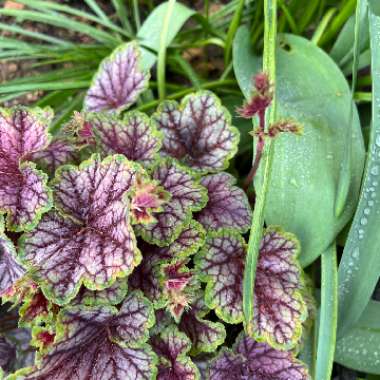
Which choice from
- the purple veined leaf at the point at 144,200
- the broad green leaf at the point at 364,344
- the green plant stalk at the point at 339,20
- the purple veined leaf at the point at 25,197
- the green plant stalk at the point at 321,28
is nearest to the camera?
the purple veined leaf at the point at 144,200

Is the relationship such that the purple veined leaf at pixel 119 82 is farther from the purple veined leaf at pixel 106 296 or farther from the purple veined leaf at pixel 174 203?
the purple veined leaf at pixel 106 296

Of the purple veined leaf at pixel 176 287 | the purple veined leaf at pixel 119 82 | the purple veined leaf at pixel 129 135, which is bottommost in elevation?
the purple veined leaf at pixel 176 287

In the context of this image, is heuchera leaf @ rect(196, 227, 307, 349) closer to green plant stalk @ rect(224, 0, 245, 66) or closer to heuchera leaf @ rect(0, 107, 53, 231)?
heuchera leaf @ rect(0, 107, 53, 231)

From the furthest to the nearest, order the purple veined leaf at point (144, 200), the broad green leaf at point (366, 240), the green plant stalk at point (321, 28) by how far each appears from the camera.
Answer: the green plant stalk at point (321, 28) < the broad green leaf at point (366, 240) < the purple veined leaf at point (144, 200)

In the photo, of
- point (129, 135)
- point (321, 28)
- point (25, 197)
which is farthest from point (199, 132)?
point (321, 28)

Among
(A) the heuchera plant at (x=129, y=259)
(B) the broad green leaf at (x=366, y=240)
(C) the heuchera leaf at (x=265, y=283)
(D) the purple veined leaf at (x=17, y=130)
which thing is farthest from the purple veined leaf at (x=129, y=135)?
(B) the broad green leaf at (x=366, y=240)

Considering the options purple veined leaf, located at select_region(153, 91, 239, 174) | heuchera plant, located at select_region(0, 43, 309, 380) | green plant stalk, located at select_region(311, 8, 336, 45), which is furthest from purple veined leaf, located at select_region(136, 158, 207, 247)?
green plant stalk, located at select_region(311, 8, 336, 45)
